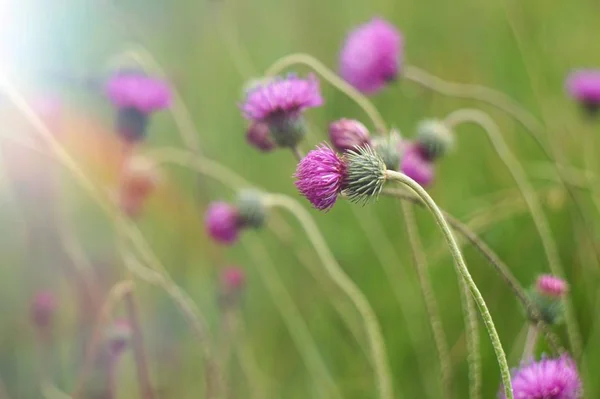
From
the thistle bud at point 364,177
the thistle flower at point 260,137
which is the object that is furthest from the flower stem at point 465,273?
the thistle flower at point 260,137

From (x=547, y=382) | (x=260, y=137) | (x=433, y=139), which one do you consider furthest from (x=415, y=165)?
(x=547, y=382)

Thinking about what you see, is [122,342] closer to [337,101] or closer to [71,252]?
[71,252]

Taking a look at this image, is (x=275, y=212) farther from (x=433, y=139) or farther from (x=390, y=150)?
(x=390, y=150)

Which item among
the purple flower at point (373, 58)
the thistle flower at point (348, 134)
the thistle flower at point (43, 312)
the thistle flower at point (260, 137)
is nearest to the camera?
the thistle flower at point (348, 134)

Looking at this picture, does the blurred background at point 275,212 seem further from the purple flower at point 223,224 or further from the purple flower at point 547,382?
the purple flower at point 547,382

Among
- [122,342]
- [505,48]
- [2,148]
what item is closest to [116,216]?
[122,342]

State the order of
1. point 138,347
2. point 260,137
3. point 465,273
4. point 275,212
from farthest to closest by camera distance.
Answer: point 275,212 → point 138,347 → point 260,137 → point 465,273

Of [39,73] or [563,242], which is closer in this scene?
[563,242]
